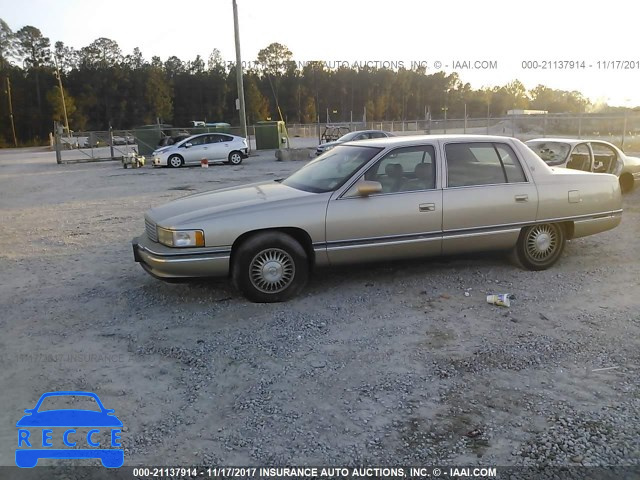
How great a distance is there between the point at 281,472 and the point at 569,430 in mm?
1662

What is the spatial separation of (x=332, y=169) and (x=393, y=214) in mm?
899

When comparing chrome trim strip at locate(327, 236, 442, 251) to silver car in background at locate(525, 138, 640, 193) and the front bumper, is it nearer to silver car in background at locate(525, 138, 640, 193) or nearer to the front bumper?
the front bumper

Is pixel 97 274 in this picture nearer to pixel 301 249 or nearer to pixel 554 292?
pixel 301 249

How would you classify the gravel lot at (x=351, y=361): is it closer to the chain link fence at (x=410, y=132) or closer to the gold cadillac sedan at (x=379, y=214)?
the gold cadillac sedan at (x=379, y=214)

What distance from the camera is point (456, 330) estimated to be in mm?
4633

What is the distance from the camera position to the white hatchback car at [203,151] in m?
23.5

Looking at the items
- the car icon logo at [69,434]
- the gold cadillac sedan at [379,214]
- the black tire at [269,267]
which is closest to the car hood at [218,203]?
the gold cadillac sedan at [379,214]

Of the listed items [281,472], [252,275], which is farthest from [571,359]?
[252,275]

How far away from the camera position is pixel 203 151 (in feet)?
78.7

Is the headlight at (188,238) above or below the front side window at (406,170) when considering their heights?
below

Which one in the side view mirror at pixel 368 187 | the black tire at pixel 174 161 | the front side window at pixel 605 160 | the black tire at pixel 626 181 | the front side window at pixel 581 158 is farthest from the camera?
the black tire at pixel 174 161

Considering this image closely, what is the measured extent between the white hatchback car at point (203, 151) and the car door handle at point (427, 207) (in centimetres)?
1946

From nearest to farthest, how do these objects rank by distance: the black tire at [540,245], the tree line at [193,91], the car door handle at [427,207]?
the car door handle at [427,207] < the black tire at [540,245] < the tree line at [193,91]

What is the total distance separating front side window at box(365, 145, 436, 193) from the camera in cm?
560
